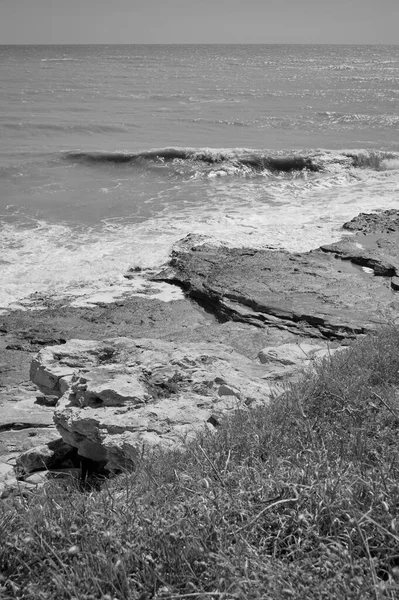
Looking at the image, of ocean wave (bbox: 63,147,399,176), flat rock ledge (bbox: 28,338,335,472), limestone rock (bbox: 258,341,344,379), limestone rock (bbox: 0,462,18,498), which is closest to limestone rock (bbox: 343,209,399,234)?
limestone rock (bbox: 258,341,344,379)

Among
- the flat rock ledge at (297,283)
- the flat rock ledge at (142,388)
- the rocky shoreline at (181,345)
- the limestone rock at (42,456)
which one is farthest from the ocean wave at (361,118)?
the limestone rock at (42,456)

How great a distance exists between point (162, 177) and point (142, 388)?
15.0 meters

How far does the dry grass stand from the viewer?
2.27 meters

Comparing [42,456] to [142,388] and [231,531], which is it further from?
[231,531]

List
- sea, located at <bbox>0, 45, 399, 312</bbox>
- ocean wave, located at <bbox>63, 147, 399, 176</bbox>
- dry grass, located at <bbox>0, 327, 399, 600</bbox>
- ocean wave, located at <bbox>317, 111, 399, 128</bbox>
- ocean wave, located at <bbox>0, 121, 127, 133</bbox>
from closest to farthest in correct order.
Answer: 1. dry grass, located at <bbox>0, 327, 399, 600</bbox>
2. sea, located at <bbox>0, 45, 399, 312</bbox>
3. ocean wave, located at <bbox>63, 147, 399, 176</bbox>
4. ocean wave, located at <bbox>0, 121, 127, 133</bbox>
5. ocean wave, located at <bbox>317, 111, 399, 128</bbox>

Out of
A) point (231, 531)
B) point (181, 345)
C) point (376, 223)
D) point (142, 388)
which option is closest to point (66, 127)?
point (376, 223)

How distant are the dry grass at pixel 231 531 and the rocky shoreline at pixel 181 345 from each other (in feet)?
3.68

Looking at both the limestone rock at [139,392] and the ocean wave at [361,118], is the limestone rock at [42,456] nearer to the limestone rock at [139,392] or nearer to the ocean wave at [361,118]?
the limestone rock at [139,392]

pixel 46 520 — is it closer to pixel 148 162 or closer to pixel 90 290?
pixel 90 290

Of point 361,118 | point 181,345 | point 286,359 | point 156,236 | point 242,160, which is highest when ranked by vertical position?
point 361,118

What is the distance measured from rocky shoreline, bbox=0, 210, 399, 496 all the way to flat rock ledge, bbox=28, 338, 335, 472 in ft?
0.03

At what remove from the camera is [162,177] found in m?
19.5

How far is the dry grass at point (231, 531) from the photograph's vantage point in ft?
7.43

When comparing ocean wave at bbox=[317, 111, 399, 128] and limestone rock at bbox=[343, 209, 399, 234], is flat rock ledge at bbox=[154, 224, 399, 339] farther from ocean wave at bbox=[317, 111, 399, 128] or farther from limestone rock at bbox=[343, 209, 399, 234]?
ocean wave at bbox=[317, 111, 399, 128]
